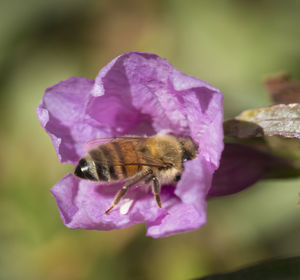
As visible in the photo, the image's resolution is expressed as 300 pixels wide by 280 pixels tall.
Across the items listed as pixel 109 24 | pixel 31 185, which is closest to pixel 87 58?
pixel 109 24

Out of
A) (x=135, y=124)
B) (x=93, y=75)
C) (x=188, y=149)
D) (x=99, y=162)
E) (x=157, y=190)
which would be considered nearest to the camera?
(x=99, y=162)

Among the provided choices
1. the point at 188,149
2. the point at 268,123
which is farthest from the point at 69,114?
the point at 268,123

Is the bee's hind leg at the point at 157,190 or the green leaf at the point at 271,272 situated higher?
the bee's hind leg at the point at 157,190

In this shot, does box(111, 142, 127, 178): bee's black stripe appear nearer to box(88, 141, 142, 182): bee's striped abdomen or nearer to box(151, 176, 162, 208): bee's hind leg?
box(88, 141, 142, 182): bee's striped abdomen

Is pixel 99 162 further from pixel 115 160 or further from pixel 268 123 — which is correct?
pixel 268 123

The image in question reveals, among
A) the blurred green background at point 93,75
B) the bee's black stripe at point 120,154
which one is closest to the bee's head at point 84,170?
the bee's black stripe at point 120,154

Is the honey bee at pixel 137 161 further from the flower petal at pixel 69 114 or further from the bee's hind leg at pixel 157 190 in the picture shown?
the flower petal at pixel 69 114

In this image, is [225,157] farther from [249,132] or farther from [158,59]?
[158,59]
